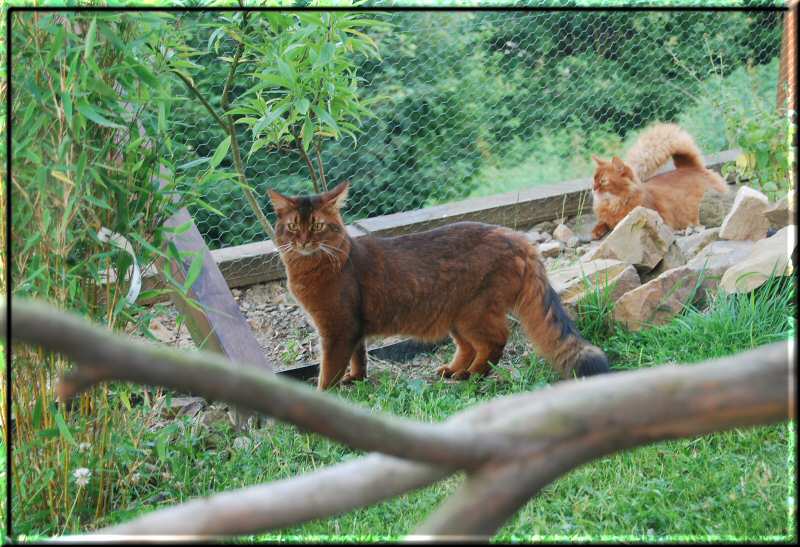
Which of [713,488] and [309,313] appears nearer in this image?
[713,488]

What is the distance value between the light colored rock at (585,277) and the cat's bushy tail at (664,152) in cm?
145

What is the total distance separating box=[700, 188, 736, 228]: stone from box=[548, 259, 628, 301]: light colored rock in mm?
1479

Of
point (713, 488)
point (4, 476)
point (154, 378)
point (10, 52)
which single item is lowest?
point (713, 488)

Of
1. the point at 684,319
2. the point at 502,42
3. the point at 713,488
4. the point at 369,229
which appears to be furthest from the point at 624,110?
the point at 713,488

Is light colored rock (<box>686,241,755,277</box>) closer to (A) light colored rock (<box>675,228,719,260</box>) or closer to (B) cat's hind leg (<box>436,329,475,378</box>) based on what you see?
(A) light colored rock (<box>675,228,719,260</box>)

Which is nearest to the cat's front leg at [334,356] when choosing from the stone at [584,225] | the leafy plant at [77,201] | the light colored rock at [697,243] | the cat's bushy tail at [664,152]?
the leafy plant at [77,201]

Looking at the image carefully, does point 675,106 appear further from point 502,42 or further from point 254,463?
point 254,463

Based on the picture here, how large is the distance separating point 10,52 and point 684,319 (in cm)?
275

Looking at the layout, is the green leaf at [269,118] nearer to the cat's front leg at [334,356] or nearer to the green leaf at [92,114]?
the cat's front leg at [334,356]

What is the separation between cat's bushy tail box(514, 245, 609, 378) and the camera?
10.9 ft

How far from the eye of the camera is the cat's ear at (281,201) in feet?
11.6

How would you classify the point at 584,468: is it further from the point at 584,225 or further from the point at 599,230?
the point at 584,225

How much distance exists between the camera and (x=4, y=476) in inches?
104

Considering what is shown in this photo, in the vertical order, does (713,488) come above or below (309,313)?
below
